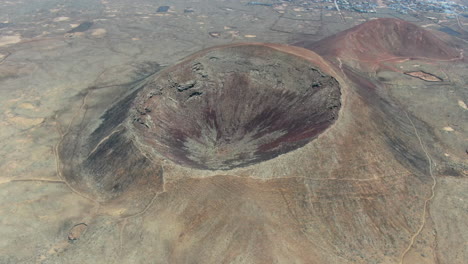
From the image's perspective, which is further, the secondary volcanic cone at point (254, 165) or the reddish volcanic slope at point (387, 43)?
the reddish volcanic slope at point (387, 43)

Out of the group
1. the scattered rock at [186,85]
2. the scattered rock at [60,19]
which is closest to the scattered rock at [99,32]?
the scattered rock at [60,19]

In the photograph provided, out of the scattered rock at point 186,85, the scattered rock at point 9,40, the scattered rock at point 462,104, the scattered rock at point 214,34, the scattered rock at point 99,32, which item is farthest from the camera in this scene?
the scattered rock at point 214,34

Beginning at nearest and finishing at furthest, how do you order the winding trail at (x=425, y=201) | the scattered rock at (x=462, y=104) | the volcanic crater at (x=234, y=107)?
the winding trail at (x=425, y=201) → the volcanic crater at (x=234, y=107) → the scattered rock at (x=462, y=104)

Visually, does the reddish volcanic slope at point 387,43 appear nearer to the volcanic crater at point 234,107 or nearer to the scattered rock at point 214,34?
the volcanic crater at point 234,107

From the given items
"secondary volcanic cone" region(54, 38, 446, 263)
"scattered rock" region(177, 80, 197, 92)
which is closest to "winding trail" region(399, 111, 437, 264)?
"secondary volcanic cone" region(54, 38, 446, 263)

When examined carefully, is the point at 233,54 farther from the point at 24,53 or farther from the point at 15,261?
the point at 24,53

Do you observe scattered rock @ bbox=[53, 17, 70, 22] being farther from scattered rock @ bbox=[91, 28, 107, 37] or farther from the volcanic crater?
the volcanic crater

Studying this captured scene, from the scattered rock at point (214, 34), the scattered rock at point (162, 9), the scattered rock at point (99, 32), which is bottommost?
the scattered rock at point (214, 34)

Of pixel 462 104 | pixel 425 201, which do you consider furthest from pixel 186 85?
pixel 462 104
